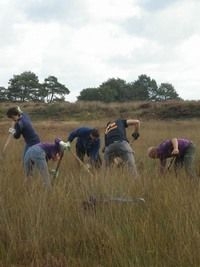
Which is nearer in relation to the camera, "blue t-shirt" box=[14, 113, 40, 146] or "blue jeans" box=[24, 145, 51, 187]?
"blue jeans" box=[24, 145, 51, 187]

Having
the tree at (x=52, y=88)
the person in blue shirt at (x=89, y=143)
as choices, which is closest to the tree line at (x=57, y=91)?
the tree at (x=52, y=88)

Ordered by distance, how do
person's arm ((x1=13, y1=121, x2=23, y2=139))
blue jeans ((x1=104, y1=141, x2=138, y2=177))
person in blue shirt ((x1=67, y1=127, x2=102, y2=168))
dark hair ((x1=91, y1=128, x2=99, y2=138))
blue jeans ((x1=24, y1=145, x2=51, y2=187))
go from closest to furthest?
blue jeans ((x1=24, y1=145, x2=51, y2=187))
person's arm ((x1=13, y1=121, x2=23, y2=139))
blue jeans ((x1=104, y1=141, x2=138, y2=177))
dark hair ((x1=91, y1=128, x2=99, y2=138))
person in blue shirt ((x1=67, y1=127, x2=102, y2=168))

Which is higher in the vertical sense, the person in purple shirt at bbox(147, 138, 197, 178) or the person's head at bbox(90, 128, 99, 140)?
the person's head at bbox(90, 128, 99, 140)

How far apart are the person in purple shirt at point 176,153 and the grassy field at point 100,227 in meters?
2.23

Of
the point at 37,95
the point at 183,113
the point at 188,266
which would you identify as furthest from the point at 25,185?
the point at 37,95

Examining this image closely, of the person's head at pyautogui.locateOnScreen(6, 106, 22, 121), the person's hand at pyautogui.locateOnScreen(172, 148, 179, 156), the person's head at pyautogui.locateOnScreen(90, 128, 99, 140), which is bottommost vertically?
the person's hand at pyautogui.locateOnScreen(172, 148, 179, 156)

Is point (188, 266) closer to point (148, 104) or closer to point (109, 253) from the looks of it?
point (109, 253)

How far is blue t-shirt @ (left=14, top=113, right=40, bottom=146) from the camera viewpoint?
9.02 m

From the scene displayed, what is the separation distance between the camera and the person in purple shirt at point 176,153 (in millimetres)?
8953

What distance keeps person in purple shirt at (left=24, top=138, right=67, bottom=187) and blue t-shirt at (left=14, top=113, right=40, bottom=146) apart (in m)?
0.39

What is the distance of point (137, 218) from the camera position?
5.50 m

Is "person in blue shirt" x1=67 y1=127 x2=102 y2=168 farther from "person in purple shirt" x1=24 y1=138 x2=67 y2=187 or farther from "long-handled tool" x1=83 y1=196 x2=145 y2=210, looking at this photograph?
"long-handled tool" x1=83 y1=196 x2=145 y2=210

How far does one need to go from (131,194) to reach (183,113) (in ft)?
138

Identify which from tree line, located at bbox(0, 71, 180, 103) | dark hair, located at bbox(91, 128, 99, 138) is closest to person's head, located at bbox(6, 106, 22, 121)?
dark hair, located at bbox(91, 128, 99, 138)
